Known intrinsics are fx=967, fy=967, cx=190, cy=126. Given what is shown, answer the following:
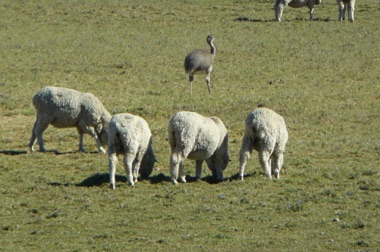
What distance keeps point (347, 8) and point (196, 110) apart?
1582 cm

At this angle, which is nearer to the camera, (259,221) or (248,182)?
(259,221)

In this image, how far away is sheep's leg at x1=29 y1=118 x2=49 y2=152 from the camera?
65.5 feet

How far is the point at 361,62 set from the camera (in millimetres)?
30578

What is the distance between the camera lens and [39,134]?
20109 millimetres

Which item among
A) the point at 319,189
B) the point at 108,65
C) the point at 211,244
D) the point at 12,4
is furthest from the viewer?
the point at 12,4

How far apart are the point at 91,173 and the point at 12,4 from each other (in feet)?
76.1

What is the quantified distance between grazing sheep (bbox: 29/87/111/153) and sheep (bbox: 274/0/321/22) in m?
18.7

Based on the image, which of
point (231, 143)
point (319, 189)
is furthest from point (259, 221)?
point (231, 143)

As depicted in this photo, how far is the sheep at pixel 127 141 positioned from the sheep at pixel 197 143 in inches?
20.4

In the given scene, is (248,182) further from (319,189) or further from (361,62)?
(361,62)

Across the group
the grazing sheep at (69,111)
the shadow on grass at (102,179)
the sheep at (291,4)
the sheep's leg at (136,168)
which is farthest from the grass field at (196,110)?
the grazing sheep at (69,111)

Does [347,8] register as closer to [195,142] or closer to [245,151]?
[245,151]

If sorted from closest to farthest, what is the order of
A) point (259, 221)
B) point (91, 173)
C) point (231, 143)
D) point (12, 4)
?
point (259, 221)
point (91, 173)
point (231, 143)
point (12, 4)

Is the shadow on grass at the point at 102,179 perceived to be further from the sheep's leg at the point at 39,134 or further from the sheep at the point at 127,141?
the sheep's leg at the point at 39,134
